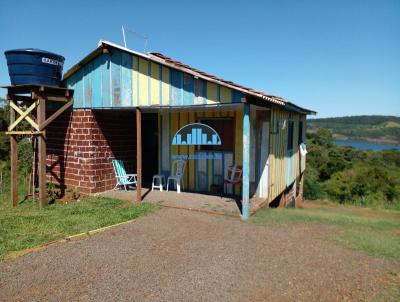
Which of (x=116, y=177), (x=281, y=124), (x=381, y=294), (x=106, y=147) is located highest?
(x=281, y=124)

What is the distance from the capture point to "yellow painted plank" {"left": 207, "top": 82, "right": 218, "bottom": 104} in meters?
6.77

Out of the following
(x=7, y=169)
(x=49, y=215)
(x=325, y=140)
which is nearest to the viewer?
(x=49, y=215)

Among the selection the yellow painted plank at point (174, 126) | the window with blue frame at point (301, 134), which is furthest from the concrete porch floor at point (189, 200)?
the window with blue frame at point (301, 134)

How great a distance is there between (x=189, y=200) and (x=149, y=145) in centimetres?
340

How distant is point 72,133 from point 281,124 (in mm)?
5843

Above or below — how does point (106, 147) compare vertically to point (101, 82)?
below

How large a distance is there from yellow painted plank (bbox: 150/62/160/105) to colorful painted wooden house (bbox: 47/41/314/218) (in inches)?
0.9

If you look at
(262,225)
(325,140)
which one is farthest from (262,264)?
(325,140)

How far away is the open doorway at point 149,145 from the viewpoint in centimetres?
1065

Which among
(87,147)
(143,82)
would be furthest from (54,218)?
(143,82)

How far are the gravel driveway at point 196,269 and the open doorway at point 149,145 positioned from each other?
5.01m

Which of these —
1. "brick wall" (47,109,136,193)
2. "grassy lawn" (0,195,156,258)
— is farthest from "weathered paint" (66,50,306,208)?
"grassy lawn" (0,195,156,258)

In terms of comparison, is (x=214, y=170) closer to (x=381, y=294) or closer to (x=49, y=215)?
(x=49, y=215)

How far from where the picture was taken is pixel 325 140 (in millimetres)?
58219
